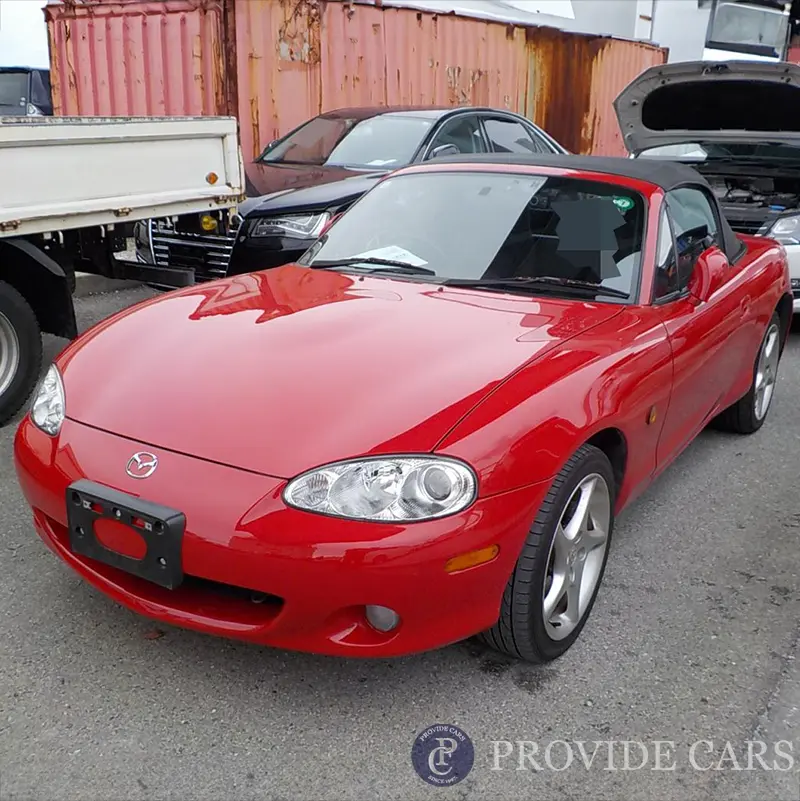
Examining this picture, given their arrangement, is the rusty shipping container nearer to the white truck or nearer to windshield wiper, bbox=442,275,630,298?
the white truck

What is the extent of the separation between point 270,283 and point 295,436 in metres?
1.32

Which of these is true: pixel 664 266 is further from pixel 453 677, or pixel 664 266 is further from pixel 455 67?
pixel 455 67

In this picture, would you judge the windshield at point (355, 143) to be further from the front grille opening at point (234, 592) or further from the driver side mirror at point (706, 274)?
Result: the front grille opening at point (234, 592)

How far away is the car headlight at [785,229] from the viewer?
6.37 meters

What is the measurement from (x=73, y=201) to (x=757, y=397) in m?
3.74

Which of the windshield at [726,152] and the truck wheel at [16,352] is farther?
the windshield at [726,152]

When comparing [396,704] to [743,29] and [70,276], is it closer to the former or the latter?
[70,276]

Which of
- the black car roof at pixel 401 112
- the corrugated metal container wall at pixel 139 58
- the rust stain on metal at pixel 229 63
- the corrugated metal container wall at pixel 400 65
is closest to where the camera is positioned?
the black car roof at pixel 401 112

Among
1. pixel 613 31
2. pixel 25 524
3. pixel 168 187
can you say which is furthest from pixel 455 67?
pixel 613 31

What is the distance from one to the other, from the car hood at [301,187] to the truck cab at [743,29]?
15014 millimetres

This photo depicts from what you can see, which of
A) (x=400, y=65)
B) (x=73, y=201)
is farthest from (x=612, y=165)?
(x=400, y=65)

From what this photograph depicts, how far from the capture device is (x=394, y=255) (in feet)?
11.8

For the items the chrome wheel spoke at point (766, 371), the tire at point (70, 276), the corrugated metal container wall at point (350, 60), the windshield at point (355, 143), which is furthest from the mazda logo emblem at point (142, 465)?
the corrugated metal container wall at point (350, 60)

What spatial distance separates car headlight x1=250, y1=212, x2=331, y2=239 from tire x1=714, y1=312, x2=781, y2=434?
2757 mm
